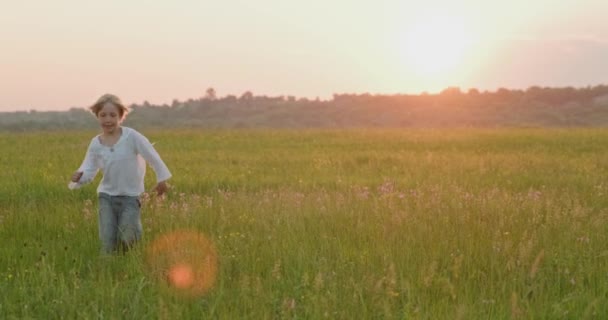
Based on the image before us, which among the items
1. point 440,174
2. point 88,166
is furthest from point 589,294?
point 440,174

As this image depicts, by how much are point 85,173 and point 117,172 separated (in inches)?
11.6

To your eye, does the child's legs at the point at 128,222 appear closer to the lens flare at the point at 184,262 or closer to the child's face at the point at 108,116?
the lens flare at the point at 184,262

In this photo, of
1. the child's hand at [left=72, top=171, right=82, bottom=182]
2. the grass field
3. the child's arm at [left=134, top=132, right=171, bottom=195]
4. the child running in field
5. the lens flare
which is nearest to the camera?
the grass field

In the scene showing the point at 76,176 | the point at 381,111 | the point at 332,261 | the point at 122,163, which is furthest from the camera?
the point at 381,111

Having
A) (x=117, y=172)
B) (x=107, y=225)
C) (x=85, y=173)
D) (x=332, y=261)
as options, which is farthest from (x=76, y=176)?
(x=332, y=261)

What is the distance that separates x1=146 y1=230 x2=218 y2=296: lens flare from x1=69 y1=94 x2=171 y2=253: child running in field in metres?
0.36

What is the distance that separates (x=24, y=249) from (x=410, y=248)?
3552 millimetres

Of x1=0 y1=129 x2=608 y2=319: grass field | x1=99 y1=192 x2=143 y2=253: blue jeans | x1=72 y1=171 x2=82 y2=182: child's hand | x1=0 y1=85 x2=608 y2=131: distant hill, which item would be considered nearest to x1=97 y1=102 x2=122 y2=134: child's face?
x1=72 y1=171 x2=82 y2=182: child's hand

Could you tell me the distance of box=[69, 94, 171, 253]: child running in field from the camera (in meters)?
5.80

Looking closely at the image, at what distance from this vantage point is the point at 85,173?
5.83 meters

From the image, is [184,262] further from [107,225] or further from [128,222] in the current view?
[107,225]

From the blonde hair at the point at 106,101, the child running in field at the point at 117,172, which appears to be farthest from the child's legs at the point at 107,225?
the blonde hair at the point at 106,101

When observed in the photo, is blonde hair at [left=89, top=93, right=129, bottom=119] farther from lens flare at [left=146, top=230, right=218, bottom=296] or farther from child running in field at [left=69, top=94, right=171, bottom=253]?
lens flare at [left=146, top=230, right=218, bottom=296]

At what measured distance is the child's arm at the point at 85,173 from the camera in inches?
225
